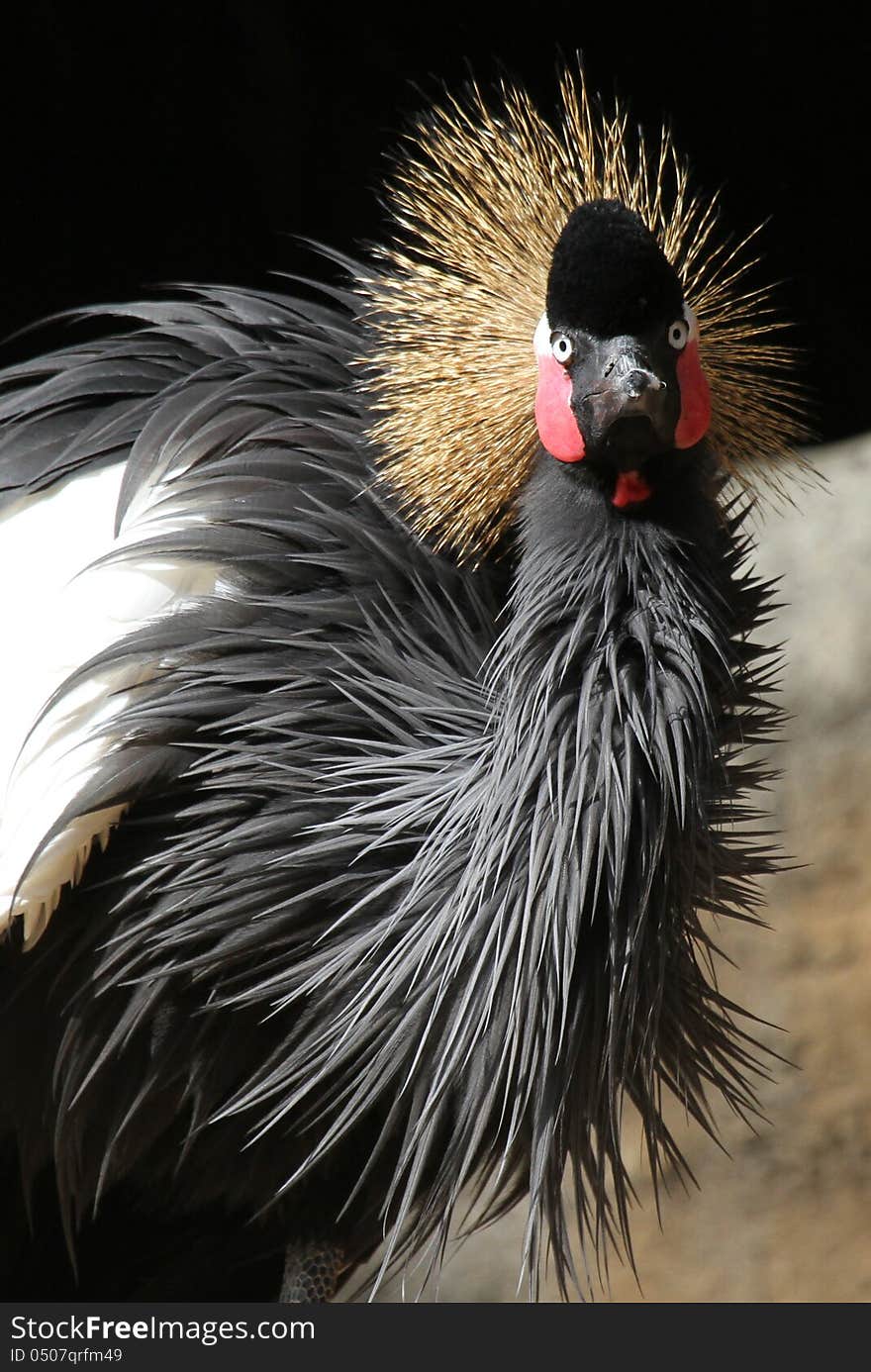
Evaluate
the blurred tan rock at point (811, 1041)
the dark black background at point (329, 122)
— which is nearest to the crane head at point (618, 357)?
the blurred tan rock at point (811, 1041)

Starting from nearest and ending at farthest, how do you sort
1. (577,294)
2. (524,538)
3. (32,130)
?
(577,294)
(524,538)
(32,130)

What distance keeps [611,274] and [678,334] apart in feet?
0.24

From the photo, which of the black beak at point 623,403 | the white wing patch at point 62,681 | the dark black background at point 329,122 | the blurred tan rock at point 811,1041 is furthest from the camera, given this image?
the dark black background at point 329,122

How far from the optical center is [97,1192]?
1222 millimetres

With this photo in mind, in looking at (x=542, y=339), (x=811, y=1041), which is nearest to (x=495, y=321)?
(x=542, y=339)

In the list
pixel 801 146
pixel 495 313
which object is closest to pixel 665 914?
pixel 495 313

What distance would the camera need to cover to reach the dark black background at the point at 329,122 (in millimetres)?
2186

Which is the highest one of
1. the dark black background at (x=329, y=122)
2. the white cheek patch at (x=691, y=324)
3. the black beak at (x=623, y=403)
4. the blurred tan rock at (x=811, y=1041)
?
the dark black background at (x=329, y=122)

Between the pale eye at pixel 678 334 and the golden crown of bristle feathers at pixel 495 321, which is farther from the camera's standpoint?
the golden crown of bristle feathers at pixel 495 321

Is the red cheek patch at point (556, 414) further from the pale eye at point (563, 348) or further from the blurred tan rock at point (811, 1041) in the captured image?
the blurred tan rock at point (811, 1041)

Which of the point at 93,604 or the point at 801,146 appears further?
the point at 801,146

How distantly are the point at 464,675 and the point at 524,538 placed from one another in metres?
0.13

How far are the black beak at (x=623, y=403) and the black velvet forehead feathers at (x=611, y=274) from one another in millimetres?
17

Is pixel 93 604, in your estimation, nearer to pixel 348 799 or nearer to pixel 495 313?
pixel 348 799
